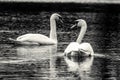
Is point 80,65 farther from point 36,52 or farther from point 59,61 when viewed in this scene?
point 36,52

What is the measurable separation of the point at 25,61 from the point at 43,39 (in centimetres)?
563

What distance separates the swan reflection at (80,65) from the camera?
54.7ft

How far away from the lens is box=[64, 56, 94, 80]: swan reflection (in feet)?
54.7

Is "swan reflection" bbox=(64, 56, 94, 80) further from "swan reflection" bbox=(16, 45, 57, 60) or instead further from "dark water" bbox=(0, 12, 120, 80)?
"swan reflection" bbox=(16, 45, 57, 60)

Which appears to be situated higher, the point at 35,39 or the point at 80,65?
the point at 35,39

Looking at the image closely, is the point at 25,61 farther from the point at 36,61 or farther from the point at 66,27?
the point at 66,27

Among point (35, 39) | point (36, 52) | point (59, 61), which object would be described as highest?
point (35, 39)

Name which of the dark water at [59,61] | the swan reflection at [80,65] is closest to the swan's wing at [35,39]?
the dark water at [59,61]

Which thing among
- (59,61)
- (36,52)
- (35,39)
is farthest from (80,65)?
(35,39)

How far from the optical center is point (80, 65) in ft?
61.3

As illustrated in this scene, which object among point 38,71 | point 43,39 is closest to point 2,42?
point 43,39

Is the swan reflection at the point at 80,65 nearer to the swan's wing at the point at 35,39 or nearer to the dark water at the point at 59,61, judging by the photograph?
the dark water at the point at 59,61

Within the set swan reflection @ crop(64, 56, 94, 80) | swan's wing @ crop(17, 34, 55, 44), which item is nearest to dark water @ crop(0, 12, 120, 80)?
swan reflection @ crop(64, 56, 94, 80)

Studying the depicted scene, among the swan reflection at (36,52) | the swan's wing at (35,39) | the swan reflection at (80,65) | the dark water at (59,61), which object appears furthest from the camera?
the swan's wing at (35,39)
